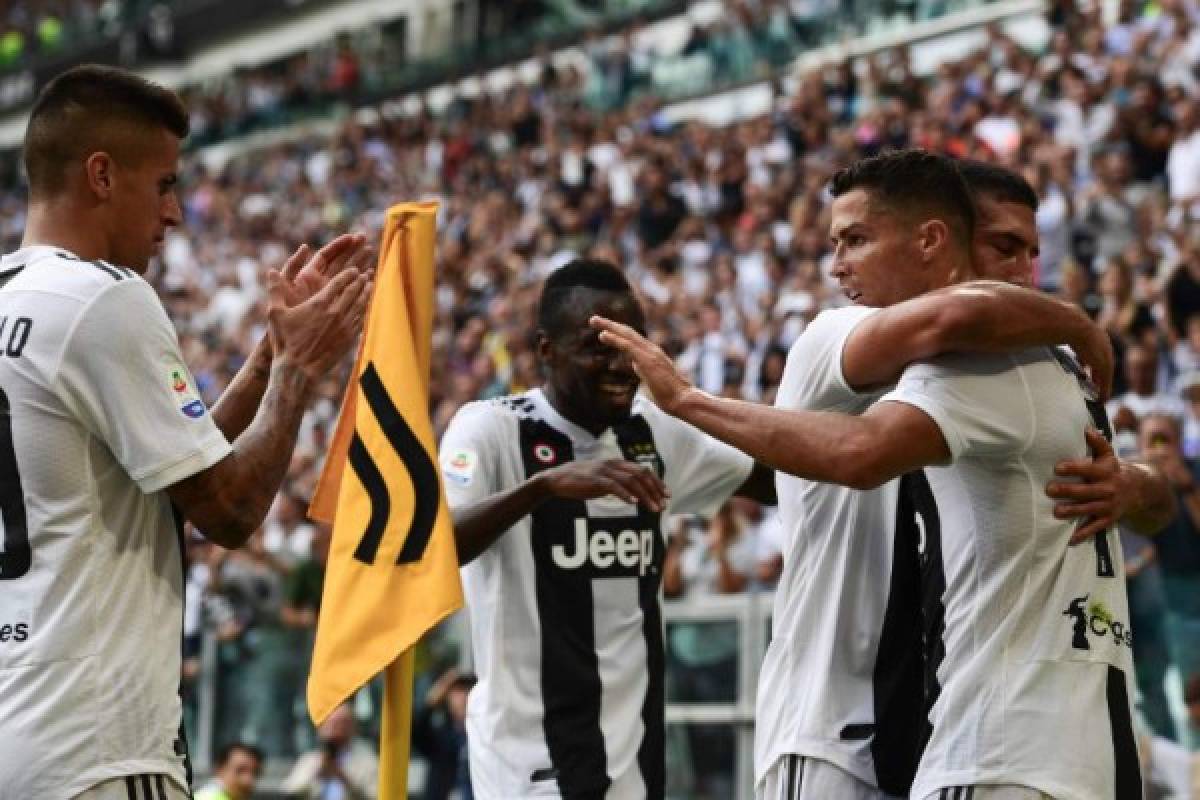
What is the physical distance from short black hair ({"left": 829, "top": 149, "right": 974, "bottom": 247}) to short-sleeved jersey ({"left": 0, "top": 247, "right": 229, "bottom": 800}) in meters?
1.74

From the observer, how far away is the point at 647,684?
20.3 ft

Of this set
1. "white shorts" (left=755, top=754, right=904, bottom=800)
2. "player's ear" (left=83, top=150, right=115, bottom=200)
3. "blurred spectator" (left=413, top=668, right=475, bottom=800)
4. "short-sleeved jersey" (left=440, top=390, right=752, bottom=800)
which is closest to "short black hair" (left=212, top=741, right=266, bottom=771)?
"blurred spectator" (left=413, top=668, right=475, bottom=800)

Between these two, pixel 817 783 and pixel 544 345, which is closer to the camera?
pixel 817 783

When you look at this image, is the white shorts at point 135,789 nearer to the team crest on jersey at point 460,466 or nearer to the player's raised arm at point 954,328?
the player's raised arm at point 954,328

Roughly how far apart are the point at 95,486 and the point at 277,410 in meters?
0.45

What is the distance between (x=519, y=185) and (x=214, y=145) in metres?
15.4

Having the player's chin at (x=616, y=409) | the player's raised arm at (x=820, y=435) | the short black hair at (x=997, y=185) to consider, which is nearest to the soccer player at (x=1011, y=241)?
the short black hair at (x=997, y=185)

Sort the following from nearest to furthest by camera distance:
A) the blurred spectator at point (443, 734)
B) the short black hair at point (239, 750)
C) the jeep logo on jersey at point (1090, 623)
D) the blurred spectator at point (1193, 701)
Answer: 1. the jeep logo on jersey at point (1090, 623)
2. the blurred spectator at point (1193, 701)
3. the blurred spectator at point (443, 734)
4. the short black hair at point (239, 750)

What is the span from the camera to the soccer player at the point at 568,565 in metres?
6.00

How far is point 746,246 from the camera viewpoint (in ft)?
54.2

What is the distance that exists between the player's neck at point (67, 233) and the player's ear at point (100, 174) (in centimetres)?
7

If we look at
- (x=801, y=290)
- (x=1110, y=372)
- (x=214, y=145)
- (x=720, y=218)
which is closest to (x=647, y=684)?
(x=1110, y=372)

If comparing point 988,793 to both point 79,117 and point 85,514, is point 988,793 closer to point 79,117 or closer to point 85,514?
point 85,514

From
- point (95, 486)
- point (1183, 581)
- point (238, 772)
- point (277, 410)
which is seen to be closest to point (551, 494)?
point (277, 410)
